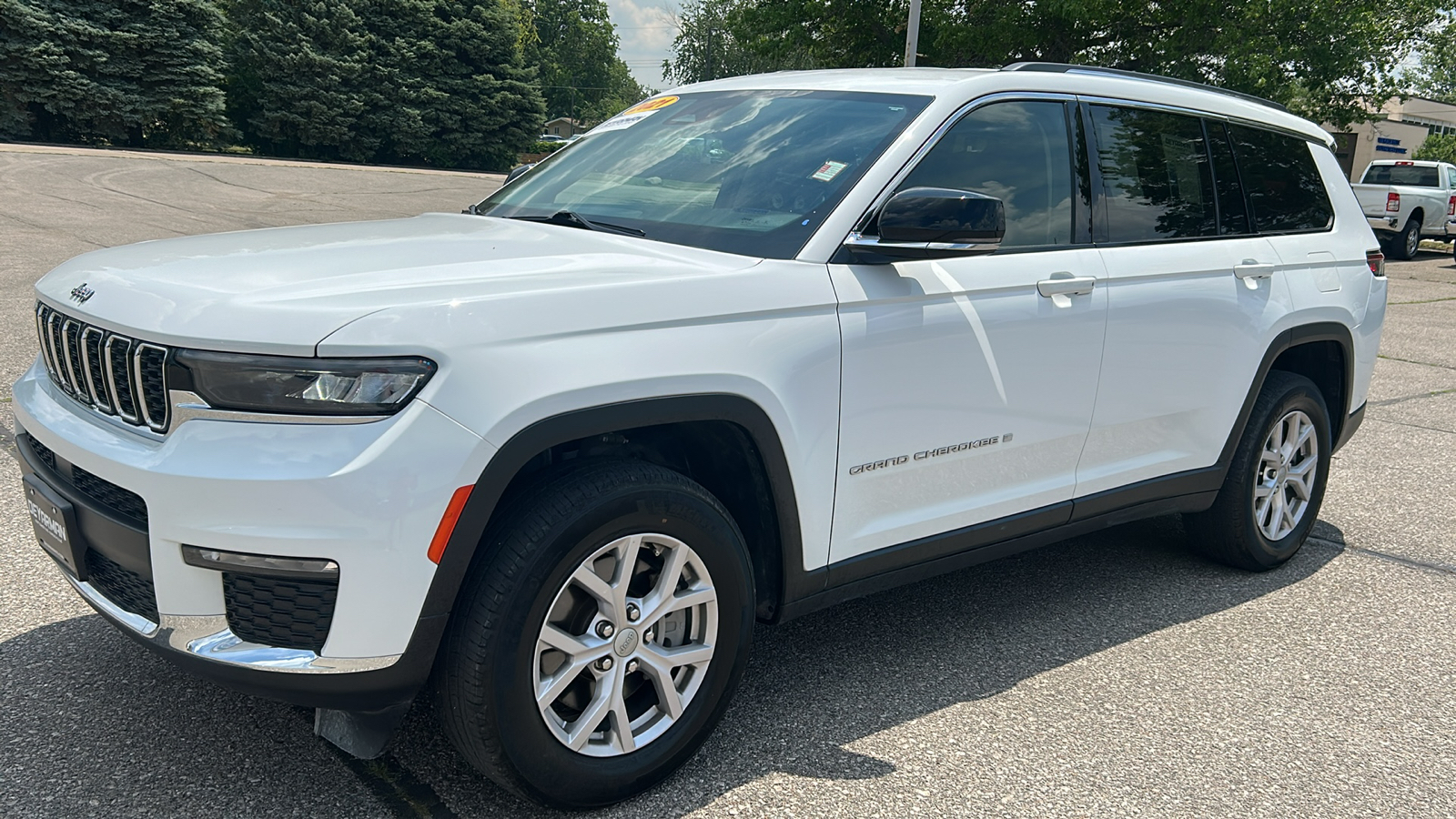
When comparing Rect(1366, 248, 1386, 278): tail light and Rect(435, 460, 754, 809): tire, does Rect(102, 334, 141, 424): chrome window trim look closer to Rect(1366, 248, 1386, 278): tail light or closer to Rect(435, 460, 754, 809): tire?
Rect(435, 460, 754, 809): tire

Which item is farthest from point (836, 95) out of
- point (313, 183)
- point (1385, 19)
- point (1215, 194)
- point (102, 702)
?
point (313, 183)

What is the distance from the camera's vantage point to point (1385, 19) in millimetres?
22844

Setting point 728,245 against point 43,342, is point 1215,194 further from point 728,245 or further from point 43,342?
point 43,342

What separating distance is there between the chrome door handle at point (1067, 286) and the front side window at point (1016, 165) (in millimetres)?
143

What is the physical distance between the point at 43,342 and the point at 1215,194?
3.93 metres

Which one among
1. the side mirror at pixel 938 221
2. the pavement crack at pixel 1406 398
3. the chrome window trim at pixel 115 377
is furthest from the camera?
the pavement crack at pixel 1406 398

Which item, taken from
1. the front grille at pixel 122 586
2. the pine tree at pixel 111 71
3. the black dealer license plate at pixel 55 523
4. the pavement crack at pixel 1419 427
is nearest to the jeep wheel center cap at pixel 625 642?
the front grille at pixel 122 586

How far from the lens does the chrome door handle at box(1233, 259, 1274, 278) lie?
416 centimetres

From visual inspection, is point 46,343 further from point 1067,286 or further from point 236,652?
point 1067,286

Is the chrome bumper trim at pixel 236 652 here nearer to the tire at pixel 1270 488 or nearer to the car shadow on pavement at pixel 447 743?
the car shadow on pavement at pixel 447 743

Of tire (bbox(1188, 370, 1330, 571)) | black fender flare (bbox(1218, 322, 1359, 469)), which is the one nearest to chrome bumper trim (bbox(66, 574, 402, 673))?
black fender flare (bbox(1218, 322, 1359, 469))

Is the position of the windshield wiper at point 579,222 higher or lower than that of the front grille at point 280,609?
higher

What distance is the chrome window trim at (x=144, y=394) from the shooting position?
239cm

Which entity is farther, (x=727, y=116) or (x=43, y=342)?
(x=727, y=116)
